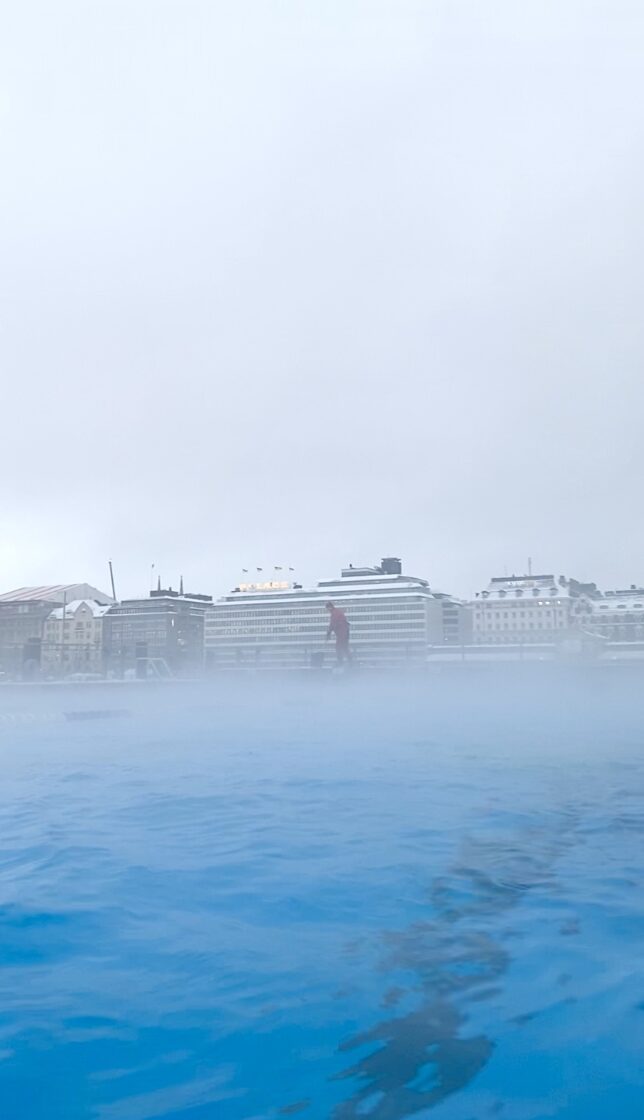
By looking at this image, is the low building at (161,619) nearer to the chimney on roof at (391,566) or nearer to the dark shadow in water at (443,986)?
the chimney on roof at (391,566)

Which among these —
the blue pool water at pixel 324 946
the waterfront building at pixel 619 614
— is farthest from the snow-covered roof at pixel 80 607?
Result: the blue pool water at pixel 324 946

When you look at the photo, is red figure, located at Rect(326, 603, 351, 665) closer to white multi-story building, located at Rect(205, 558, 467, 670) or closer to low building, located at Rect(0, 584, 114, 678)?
low building, located at Rect(0, 584, 114, 678)

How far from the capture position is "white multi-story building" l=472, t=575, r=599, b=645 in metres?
98.2

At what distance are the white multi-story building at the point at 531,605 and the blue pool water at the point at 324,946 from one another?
3548 inches

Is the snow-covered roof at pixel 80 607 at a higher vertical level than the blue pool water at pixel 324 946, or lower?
higher

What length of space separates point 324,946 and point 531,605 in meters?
103

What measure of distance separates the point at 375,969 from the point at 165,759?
22.0 ft

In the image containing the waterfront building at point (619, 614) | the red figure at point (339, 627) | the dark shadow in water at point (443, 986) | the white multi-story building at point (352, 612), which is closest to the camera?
the dark shadow in water at point (443, 986)

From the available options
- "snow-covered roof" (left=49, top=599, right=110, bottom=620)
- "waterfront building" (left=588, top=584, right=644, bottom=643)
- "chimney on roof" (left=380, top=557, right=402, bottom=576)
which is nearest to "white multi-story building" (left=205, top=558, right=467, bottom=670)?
"chimney on roof" (left=380, top=557, right=402, bottom=576)

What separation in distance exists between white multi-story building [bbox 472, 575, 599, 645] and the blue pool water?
9012 cm

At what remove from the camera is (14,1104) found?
227 centimetres

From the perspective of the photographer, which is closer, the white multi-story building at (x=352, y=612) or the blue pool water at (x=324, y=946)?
the blue pool water at (x=324, y=946)

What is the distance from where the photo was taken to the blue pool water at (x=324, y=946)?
93.2 inches

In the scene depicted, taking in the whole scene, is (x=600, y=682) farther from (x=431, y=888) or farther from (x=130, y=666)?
(x=431, y=888)
